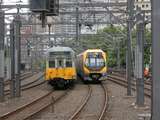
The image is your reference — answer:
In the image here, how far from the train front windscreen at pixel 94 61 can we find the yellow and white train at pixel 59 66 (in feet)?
19.8

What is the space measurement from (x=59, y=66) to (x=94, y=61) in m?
6.86

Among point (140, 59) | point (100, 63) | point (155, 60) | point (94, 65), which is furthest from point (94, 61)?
point (155, 60)

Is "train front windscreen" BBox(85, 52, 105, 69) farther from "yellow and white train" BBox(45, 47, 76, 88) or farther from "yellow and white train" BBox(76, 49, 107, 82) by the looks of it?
"yellow and white train" BBox(45, 47, 76, 88)

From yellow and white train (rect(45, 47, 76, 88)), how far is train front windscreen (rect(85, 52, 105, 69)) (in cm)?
602

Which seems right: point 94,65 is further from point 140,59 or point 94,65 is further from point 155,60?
point 155,60

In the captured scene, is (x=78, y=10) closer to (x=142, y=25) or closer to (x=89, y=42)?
(x=142, y=25)

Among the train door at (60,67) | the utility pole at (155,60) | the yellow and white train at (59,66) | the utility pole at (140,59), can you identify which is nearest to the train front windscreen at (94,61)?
the yellow and white train at (59,66)

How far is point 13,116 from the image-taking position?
17453 millimetres

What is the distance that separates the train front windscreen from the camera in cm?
3972

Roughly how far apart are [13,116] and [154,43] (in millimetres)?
11888

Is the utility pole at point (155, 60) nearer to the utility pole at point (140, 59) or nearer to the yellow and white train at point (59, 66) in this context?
the utility pole at point (140, 59)

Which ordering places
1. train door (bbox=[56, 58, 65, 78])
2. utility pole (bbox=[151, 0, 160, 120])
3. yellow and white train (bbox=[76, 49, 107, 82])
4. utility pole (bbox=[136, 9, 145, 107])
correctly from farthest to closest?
yellow and white train (bbox=[76, 49, 107, 82]), train door (bbox=[56, 58, 65, 78]), utility pole (bbox=[136, 9, 145, 107]), utility pole (bbox=[151, 0, 160, 120])

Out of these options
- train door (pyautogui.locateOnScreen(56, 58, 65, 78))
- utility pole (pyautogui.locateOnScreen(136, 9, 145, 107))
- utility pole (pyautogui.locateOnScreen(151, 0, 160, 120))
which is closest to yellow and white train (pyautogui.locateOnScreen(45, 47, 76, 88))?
train door (pyautogui.locateOnScreen(56, 58, 65, 78))

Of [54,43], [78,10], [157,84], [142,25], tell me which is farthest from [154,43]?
[54,43]
